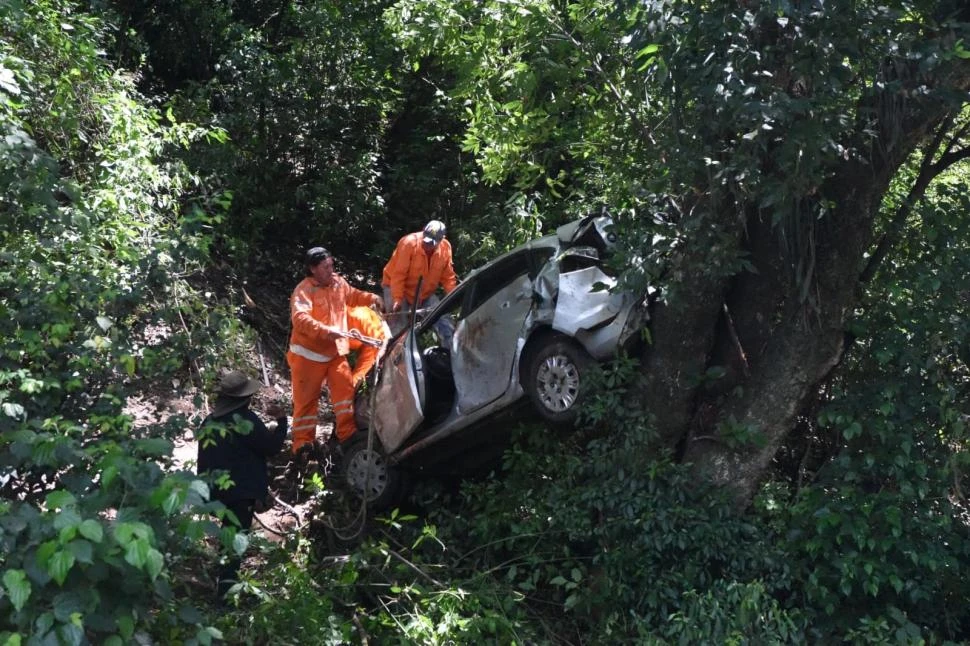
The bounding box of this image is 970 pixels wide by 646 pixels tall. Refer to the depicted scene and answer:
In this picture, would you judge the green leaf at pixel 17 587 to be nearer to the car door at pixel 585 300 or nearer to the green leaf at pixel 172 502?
the green leaf at pixel 172 502

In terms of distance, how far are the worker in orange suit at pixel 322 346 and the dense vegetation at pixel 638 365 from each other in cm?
55

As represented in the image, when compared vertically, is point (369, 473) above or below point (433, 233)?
below

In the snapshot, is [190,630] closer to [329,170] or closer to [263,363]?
[263,363]

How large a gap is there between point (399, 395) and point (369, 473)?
71 cm

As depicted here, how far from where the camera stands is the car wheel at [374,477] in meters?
8.66

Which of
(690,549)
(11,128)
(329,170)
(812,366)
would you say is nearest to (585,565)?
(690,549)

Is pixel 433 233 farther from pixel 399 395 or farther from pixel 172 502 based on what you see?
pixel 172 502

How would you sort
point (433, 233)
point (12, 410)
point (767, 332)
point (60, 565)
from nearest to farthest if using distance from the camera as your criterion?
point (60, 565) < point (12, 410) < point (767, 332) < point (433, 233)

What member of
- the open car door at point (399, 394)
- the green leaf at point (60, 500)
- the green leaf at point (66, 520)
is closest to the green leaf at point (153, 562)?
the green leaf at point (66, 520)

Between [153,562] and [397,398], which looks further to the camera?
[397,398]

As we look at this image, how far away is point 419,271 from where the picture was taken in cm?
966

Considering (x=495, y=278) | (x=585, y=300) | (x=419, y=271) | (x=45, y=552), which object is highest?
(x=585, y=300)

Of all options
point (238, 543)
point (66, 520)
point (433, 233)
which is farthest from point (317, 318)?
point (66, 520)

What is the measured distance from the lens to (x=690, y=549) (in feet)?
22.6
